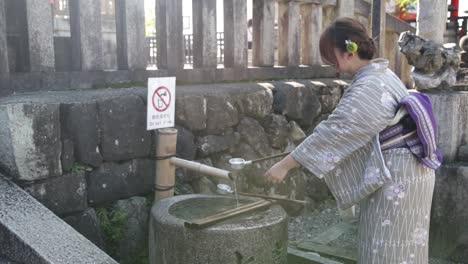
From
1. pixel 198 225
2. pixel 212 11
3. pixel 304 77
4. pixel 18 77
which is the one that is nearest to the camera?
pixel 198 225

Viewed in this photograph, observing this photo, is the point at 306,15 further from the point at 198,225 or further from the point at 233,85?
the point at 198,225

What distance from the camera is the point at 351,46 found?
8.07 feet

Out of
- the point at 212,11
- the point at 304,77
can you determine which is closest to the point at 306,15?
the point at 304,77

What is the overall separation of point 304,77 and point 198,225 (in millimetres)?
3698

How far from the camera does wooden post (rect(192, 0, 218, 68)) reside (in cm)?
427

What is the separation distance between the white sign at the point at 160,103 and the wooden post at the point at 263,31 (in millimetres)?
1944

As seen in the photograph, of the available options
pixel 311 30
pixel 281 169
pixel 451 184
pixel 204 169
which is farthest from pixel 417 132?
pixel 311 30

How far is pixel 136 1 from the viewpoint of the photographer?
12.1 ft

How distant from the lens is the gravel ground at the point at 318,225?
4.28 meters

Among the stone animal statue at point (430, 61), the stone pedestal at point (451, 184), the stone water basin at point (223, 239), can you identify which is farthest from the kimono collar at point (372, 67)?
the stone pedestal at point (451, 184)

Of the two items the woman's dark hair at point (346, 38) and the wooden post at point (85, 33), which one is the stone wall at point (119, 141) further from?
the woman's dark hair at point (346, 38)

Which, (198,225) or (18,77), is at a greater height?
(18,77)

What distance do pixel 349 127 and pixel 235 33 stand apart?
241 cm

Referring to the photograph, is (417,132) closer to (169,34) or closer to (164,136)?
(164,136)
